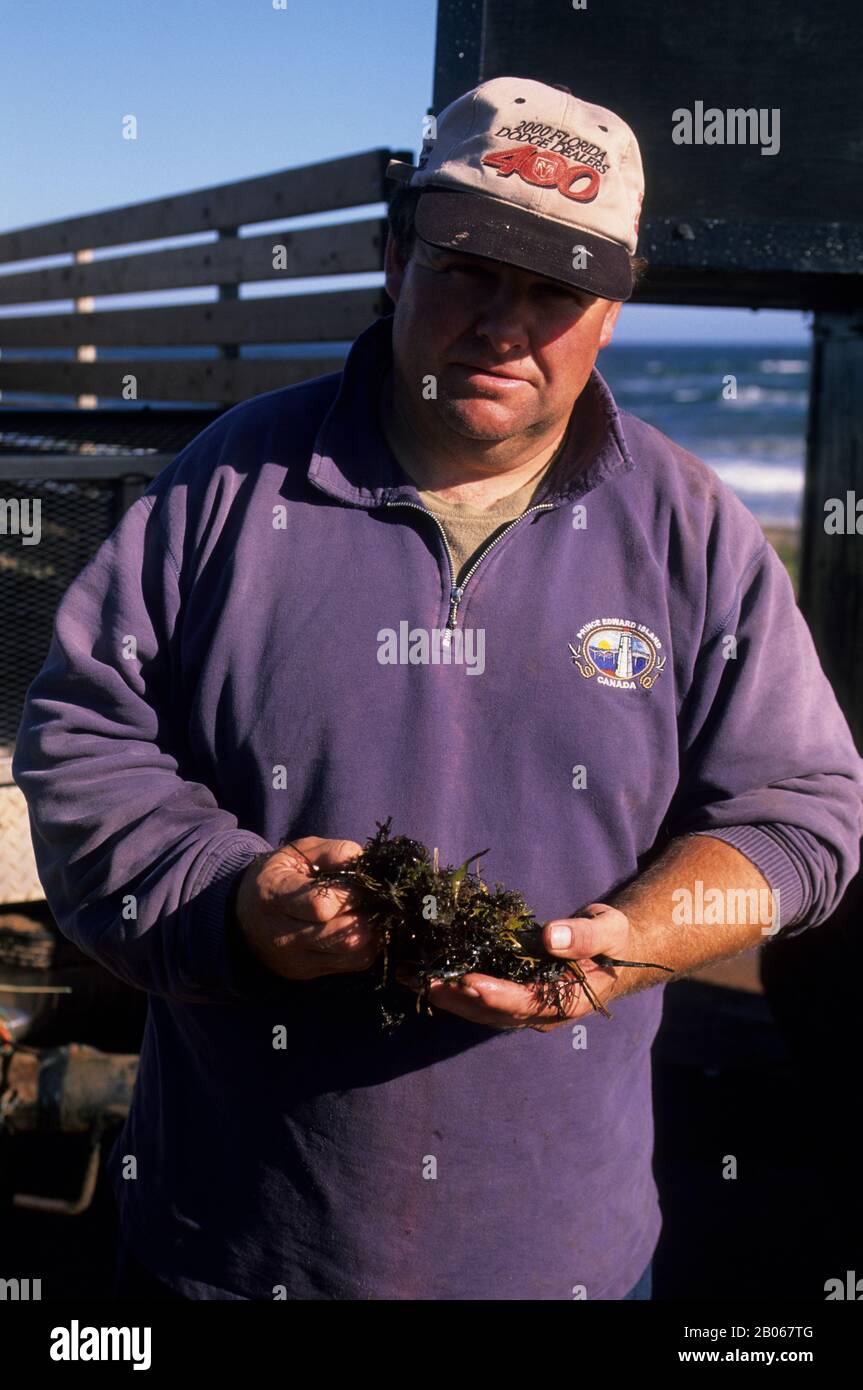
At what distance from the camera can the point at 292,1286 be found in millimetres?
2432

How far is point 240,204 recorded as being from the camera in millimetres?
6184

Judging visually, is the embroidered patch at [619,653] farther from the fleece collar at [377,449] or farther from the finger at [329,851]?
the finger at [329,851]

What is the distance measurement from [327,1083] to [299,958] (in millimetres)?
349

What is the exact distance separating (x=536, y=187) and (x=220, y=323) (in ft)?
13.7

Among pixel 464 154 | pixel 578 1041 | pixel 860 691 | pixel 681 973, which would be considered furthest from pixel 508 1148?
pixel 860 691

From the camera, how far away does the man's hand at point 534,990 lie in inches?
86.0

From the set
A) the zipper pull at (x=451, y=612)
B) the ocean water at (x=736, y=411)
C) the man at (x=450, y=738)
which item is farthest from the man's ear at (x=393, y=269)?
the ocean water at (x=736, y=411)

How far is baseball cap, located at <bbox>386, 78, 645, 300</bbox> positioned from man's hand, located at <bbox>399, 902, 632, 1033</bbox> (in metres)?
1.21

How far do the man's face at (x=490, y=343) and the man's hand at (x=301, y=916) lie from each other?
885mm

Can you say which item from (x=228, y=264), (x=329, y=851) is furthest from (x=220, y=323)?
(x=329, y=851)

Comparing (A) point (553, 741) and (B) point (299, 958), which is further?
(A) point (553, 741)

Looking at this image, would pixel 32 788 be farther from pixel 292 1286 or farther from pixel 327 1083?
pixel 292 1286

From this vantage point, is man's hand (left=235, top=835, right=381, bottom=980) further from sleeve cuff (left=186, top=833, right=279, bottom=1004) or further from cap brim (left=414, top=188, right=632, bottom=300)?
cap brim (left=414, top=188, right=632, bottom=300)

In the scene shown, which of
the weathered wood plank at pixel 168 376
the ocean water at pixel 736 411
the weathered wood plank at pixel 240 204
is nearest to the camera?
the weathered wood plank at pixel 240 204
